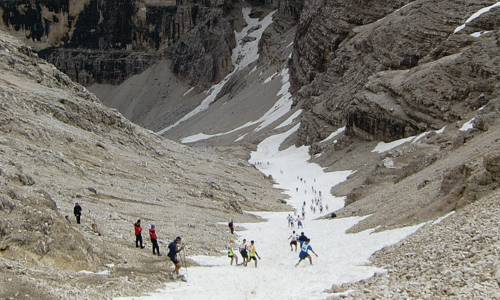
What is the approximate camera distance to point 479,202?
70.7ft

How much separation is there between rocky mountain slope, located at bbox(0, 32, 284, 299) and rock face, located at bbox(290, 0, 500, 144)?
63.1 feet

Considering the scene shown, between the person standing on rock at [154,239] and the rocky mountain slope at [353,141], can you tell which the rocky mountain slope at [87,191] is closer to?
the rocky mountain slope at [353,141]

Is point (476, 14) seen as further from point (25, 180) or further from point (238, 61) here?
point (238, 61)

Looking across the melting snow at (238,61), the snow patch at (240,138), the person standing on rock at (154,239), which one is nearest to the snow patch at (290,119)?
the snow patch at (240,138)

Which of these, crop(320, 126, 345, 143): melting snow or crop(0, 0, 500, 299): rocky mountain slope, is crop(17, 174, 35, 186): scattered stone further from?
crop(320, 126, 345, 143): melting snow

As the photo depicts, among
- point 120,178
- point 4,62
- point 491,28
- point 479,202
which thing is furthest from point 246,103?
point 479,202

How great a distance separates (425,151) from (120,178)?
2999 centimetres

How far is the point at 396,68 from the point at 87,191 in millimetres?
65742

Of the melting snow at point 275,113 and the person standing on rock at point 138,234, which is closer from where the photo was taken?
the person standing on rock at point 138,234

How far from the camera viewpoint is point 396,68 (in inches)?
3691

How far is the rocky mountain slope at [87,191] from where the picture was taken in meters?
19.3

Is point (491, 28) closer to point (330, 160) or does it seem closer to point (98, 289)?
point (330, 160)

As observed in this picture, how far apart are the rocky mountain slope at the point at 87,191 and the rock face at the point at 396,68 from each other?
63.1 ft

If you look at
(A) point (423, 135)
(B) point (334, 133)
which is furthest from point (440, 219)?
(B) point (334, 133)
